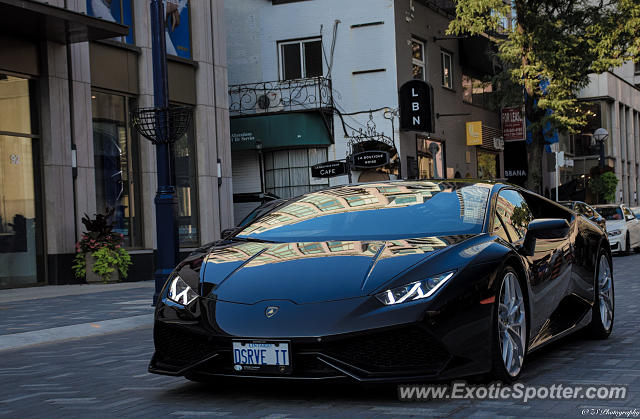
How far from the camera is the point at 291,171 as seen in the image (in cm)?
2908

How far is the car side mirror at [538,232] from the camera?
5855 mm

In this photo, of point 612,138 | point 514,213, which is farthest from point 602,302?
point 612,138

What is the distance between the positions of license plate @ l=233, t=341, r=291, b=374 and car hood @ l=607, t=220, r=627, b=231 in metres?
21.2

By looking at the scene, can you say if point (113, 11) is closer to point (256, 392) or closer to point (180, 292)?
point (180, 292)

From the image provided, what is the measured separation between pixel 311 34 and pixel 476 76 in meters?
9.18

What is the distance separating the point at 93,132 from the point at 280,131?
10.5 metres

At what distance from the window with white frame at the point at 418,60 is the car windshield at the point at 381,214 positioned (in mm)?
23219

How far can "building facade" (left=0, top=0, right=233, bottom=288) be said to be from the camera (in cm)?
1677

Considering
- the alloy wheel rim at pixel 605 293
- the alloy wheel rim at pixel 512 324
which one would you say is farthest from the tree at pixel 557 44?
the alloy wheel rim at pixel 512 324

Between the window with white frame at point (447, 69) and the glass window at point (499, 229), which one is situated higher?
the window with white frame at point (447, 69)

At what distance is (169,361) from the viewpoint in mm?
5176

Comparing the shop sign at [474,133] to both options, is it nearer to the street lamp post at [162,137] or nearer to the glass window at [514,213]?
the street lamp post at [162,137]

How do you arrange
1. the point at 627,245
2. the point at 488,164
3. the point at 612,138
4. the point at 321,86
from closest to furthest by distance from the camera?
the point at 627,245, the point at 321,86, the point at 488,164, the point at 612,138

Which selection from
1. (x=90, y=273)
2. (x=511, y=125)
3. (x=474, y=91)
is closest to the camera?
(x=90, y=273)
